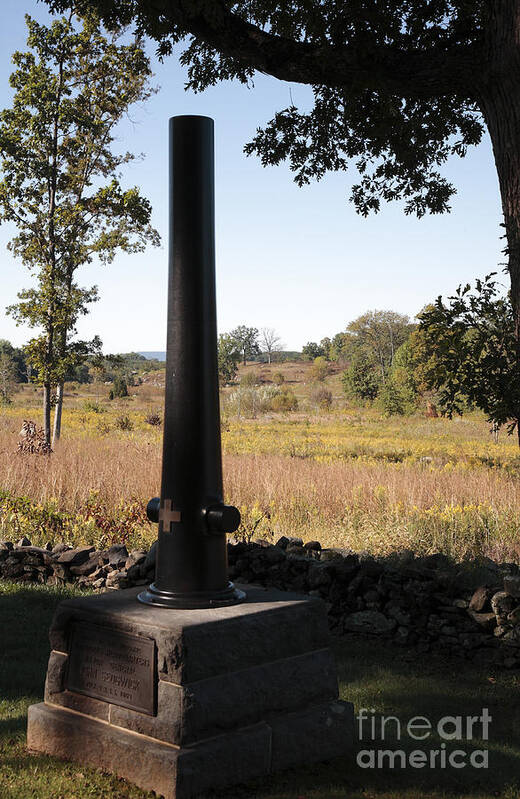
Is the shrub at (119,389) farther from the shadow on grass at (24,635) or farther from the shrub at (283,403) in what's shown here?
the shadow on grass at (24,635)

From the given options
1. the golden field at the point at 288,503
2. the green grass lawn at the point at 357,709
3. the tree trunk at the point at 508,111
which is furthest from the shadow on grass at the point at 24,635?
the tree trunk at the point at 508,111

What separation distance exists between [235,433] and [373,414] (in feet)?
52.6

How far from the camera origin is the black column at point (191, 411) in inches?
157

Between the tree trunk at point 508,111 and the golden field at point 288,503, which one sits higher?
the tree trunk at point 508,111

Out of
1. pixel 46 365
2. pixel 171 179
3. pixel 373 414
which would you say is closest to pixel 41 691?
pixel 171 179

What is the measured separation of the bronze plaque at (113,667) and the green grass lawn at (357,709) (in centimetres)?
35

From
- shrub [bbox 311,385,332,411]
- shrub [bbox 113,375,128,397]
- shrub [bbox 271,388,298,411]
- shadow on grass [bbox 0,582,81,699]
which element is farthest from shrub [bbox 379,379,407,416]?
shadow on grass [bbox 0,582,81,699]

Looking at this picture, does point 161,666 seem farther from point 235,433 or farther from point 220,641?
point 235,433

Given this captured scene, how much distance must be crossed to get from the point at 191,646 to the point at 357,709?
5.71 feet

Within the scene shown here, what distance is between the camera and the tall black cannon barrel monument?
3.50 metres

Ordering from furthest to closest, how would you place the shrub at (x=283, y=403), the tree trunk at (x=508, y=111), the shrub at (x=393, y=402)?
the shrub at (x=283, y=403)
the shrub at (x=393, y=402)
the tree trunk at (x=508, y=111)

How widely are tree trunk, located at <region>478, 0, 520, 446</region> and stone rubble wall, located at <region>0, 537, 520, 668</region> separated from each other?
6.32 feet

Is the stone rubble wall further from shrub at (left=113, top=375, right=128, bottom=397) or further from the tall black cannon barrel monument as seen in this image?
shrub at (left=113, top=375, right=128, bottom=397)

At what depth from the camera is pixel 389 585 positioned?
6422 millimetres
